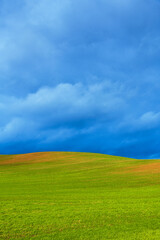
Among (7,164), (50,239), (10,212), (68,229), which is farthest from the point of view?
(7,164)

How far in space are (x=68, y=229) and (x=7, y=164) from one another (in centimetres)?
5218

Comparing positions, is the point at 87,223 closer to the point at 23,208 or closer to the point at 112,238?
the point at 112,238

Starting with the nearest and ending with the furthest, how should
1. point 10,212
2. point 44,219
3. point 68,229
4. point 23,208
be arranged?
point 68,229
point 44,219
point 10,212
point 23,208

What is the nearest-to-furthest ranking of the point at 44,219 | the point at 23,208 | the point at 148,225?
1. the point at 148,225
2. the point at 44,219
3. the point at 23,208

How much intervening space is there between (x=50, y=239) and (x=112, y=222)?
3.49m

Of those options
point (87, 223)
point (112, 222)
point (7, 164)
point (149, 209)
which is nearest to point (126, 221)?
point (112, 222)

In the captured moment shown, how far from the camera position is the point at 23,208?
44.7ft

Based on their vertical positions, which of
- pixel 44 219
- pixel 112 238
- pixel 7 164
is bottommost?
pixel 112 238

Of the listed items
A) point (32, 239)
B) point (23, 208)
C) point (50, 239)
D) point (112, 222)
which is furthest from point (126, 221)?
point (23, 208)

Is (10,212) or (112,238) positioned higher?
(10,212)

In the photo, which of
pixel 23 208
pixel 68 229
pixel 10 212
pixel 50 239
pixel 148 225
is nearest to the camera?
pixel 50 239

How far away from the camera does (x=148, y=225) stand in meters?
10.3

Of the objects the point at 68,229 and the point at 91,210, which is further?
the point at 91,210

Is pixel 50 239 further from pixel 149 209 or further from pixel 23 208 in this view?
pixel 149 209
